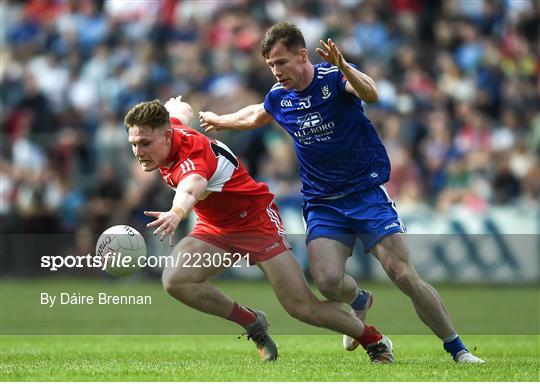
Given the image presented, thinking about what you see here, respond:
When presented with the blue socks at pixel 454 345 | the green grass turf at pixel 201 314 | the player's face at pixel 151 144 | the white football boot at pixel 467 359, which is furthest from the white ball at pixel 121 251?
the green grass turf at pixel 201 314

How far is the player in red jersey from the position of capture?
946cm

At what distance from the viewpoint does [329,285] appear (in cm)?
991

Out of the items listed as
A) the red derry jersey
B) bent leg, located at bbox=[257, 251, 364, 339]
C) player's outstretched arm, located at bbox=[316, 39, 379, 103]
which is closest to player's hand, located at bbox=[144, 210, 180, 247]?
the red derry jersey

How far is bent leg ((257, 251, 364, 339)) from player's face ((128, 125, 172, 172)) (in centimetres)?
141

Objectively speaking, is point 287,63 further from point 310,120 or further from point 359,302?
point 359,302

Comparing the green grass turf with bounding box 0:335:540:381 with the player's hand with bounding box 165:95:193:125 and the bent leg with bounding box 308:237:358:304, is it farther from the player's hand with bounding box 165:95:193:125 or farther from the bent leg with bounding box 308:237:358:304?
the player's hand with bounding box 165:95:193:125

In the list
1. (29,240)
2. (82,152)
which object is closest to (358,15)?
(82,152)

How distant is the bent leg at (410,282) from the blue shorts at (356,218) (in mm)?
109

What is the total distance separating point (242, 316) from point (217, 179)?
1363mm

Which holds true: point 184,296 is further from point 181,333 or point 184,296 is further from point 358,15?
point 358,15

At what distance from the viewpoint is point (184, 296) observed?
32.9 ft

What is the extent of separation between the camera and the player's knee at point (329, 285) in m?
9.88

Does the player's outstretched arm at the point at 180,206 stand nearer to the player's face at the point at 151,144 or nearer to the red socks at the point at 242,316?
the player's face at the point at 151,144

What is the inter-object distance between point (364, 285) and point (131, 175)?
5.03 meters
